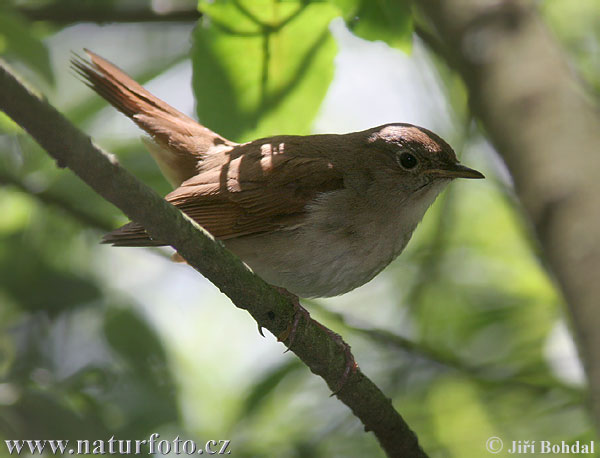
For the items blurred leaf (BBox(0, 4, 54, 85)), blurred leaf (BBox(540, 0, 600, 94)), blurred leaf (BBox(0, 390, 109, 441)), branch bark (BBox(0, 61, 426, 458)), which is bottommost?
blurred leaf (BBox(0, 390, 109, 441))

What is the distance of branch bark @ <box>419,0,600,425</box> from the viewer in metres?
3.23

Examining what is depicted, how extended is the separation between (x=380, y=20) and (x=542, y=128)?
1038 millimetres

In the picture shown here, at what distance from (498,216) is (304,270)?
3.30 metres

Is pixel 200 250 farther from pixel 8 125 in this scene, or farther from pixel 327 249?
pixel 8 125

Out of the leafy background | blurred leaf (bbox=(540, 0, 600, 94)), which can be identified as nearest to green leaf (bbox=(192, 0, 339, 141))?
the leafy background

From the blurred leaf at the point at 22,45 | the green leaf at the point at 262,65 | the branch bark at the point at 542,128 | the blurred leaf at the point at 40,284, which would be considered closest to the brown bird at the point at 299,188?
the blurred leaf at the point at 22,45

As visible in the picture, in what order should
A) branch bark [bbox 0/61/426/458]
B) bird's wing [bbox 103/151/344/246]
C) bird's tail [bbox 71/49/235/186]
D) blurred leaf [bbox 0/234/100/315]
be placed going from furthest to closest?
blurred leaf [bbox 0/234/100/315]
bird's tail [bbox 71/49/235/186]
bird's wing [bbox 103/151/344/246]
branch bark [bbox 0/61/426/458]

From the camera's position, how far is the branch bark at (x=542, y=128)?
10.6ft

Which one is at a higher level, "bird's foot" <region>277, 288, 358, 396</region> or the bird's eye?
the bird's eye

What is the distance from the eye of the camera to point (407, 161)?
4.98m

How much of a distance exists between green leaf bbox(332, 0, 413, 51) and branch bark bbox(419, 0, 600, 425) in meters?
0.55

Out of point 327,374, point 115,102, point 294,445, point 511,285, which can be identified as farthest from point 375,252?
point 511,285

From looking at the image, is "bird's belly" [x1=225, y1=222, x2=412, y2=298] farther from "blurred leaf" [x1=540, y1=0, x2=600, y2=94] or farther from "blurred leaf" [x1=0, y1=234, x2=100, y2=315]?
"blurred leaf" [x1=540, y1=0, x2=600, y2=94]

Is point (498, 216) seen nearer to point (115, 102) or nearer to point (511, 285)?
point (511, 285)
